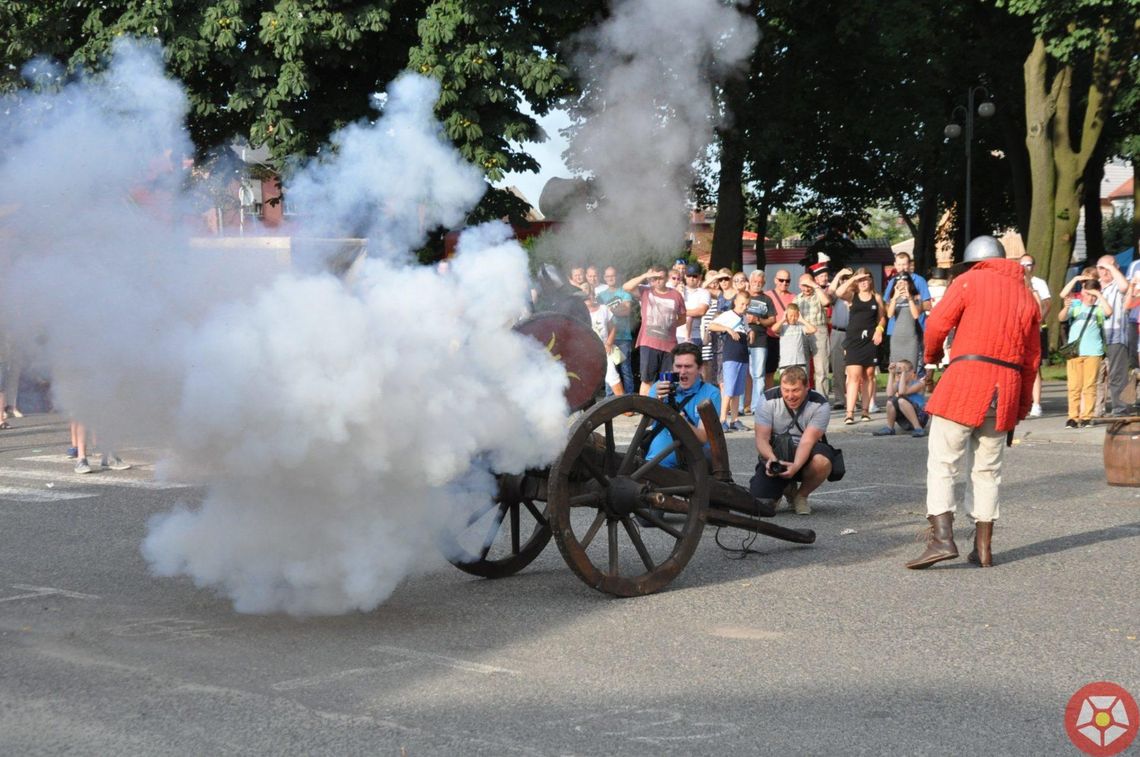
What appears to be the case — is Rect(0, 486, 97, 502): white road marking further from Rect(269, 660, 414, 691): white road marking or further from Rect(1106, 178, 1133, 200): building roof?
Rect(1106, 178, 1133, 200): building roof

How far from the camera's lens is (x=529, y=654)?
5.69 metres

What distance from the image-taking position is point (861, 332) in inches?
603

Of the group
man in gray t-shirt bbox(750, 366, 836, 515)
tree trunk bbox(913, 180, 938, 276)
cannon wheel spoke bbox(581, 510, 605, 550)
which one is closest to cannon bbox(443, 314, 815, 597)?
cannon wheel spoke bbox(581, 510, 605, 550)

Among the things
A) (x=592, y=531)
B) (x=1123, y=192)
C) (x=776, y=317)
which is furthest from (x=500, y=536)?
(x=1123, y=192)

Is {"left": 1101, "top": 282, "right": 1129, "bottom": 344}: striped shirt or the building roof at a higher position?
the building roof

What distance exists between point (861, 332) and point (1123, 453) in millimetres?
5218

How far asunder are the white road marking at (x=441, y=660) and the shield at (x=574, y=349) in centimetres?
171

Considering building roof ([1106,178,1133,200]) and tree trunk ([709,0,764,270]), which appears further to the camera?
building roof ([1106,178,1133,200])

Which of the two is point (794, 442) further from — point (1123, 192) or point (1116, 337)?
point (1123, 192)

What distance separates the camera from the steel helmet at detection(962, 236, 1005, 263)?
24.8 ft

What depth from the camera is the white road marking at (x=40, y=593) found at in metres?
7.05

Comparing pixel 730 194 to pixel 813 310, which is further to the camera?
pixel 730 194

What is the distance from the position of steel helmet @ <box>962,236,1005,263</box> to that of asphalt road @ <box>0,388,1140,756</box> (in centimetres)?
178

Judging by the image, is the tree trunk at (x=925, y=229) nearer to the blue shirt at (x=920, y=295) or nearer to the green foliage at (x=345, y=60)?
the blue shirt at (x=920, y=295)
